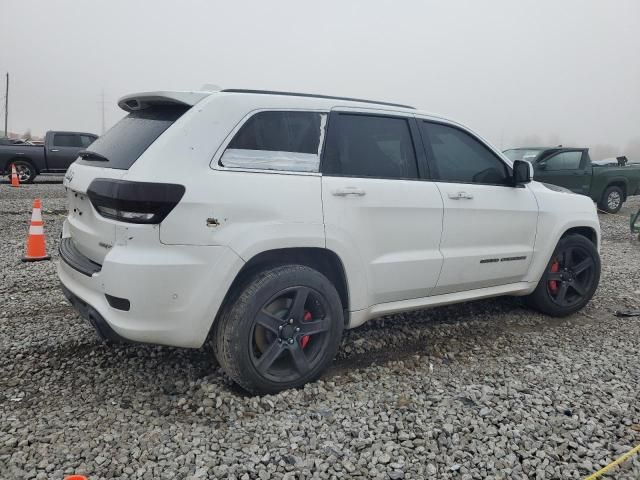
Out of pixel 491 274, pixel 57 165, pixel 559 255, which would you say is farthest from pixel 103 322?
pixel 57 165

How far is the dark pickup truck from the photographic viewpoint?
51.9ft

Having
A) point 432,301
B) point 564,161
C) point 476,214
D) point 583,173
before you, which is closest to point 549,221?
point 476,214

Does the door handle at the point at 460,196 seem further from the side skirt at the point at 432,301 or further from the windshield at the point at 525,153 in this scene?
the windshield at the point at 525,153

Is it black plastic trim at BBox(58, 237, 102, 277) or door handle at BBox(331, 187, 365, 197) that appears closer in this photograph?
black plastic trim at BBox(58, 237, 102, 277)

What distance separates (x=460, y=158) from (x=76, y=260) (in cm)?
280

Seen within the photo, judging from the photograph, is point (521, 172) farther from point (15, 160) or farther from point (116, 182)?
point (15, 160)

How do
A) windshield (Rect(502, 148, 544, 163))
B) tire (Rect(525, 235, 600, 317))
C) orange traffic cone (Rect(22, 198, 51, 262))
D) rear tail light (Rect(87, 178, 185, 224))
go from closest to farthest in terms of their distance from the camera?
1. rear tail light (Rect(87, 178, 185, 224))
2. tire (Rect(525, 235, 600, 317))
3. orange traffic cone (Rect(22, 198, 51, 262))
4. windshield (Rect(502, 148, 544, 163))

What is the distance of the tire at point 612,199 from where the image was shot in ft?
43.8

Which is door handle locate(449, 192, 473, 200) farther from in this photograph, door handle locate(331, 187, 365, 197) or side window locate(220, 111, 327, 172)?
side window locate(220, 111, 327, 172)

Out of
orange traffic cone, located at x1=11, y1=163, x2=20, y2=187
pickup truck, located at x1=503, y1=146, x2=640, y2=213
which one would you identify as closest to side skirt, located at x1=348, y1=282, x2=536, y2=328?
pickup truck, located at x1=503, y1=146, x2=640, y2=213

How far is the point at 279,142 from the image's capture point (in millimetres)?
2994

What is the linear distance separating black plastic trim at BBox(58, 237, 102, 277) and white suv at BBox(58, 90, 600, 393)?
0.5 inches

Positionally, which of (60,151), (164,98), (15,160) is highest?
(164,98)

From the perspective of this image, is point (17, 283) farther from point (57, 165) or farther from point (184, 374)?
point (57, 165)
